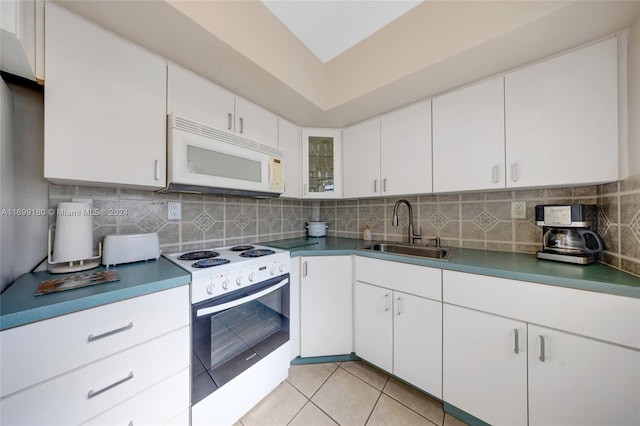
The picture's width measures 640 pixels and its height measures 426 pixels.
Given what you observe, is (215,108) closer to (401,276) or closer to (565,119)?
(401,276)

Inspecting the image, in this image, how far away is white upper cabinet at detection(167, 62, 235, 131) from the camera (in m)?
1.23

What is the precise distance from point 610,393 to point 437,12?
77.1 inches

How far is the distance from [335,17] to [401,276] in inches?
67.7

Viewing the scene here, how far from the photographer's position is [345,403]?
1.34 meters

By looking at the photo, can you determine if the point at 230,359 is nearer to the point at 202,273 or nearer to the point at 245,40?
the point at 202,273

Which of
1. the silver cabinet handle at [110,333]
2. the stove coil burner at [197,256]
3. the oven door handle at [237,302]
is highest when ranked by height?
the stove coil burner at [197,256]

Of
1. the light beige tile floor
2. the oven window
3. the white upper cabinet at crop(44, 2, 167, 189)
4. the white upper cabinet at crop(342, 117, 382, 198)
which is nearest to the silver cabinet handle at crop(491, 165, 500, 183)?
the white upper cabinet at crop(342, 117, 382, 198)

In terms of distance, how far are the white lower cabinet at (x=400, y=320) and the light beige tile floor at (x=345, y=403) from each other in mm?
116

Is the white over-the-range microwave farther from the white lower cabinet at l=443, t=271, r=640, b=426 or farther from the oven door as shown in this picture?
the white lower cabinet at l=443, t=271, r=640, b=426

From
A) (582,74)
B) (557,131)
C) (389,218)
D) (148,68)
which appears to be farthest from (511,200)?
(148,68)

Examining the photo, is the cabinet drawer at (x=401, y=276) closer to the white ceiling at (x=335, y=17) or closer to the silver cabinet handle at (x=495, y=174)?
the silver cabinet handle at (x=495, y=174)

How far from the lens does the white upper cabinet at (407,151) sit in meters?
1.60

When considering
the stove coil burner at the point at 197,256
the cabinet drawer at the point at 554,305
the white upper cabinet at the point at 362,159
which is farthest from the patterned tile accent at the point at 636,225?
the stove coil burner at the point at 197,256

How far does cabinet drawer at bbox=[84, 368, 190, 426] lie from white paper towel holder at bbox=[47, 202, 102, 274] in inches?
26.6
